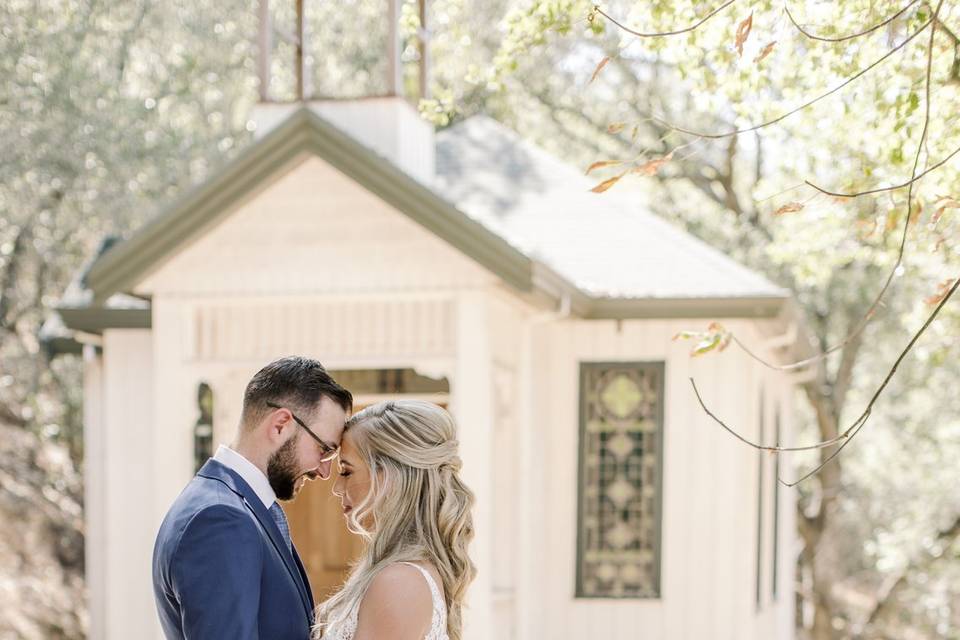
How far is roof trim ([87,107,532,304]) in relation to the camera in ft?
32.1

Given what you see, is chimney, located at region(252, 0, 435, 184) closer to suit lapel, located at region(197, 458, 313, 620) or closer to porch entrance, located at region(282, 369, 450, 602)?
porch entrance, located at region(282, 369, 450, 602)

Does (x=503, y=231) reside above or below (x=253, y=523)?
above

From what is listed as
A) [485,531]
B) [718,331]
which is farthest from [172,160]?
[718,331]

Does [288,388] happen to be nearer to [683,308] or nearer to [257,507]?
[257,507]

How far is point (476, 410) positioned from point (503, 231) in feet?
10.8

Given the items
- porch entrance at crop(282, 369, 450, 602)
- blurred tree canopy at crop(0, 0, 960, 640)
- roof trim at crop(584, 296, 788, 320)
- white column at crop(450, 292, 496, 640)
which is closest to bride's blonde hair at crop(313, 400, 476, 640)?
blurred tree canopy at crop(0, 0, 960, 640)

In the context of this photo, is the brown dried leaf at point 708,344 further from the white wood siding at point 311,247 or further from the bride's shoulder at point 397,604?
the white wood siding at point 311,247

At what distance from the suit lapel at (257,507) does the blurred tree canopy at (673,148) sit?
6.06ft

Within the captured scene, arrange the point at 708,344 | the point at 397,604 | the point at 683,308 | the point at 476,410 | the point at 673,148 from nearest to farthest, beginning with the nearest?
1. the point at 397,604
2. the point at 708,344
3. the point at 673,148
4. the point at 476,410
5. the point at 683,308

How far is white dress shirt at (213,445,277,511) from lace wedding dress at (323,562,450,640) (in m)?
0.43

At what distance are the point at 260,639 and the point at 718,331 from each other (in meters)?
2.14

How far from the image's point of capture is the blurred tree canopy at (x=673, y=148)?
6.54 m

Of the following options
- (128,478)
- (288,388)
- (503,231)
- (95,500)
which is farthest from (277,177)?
(288,388)

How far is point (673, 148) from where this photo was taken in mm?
8797
